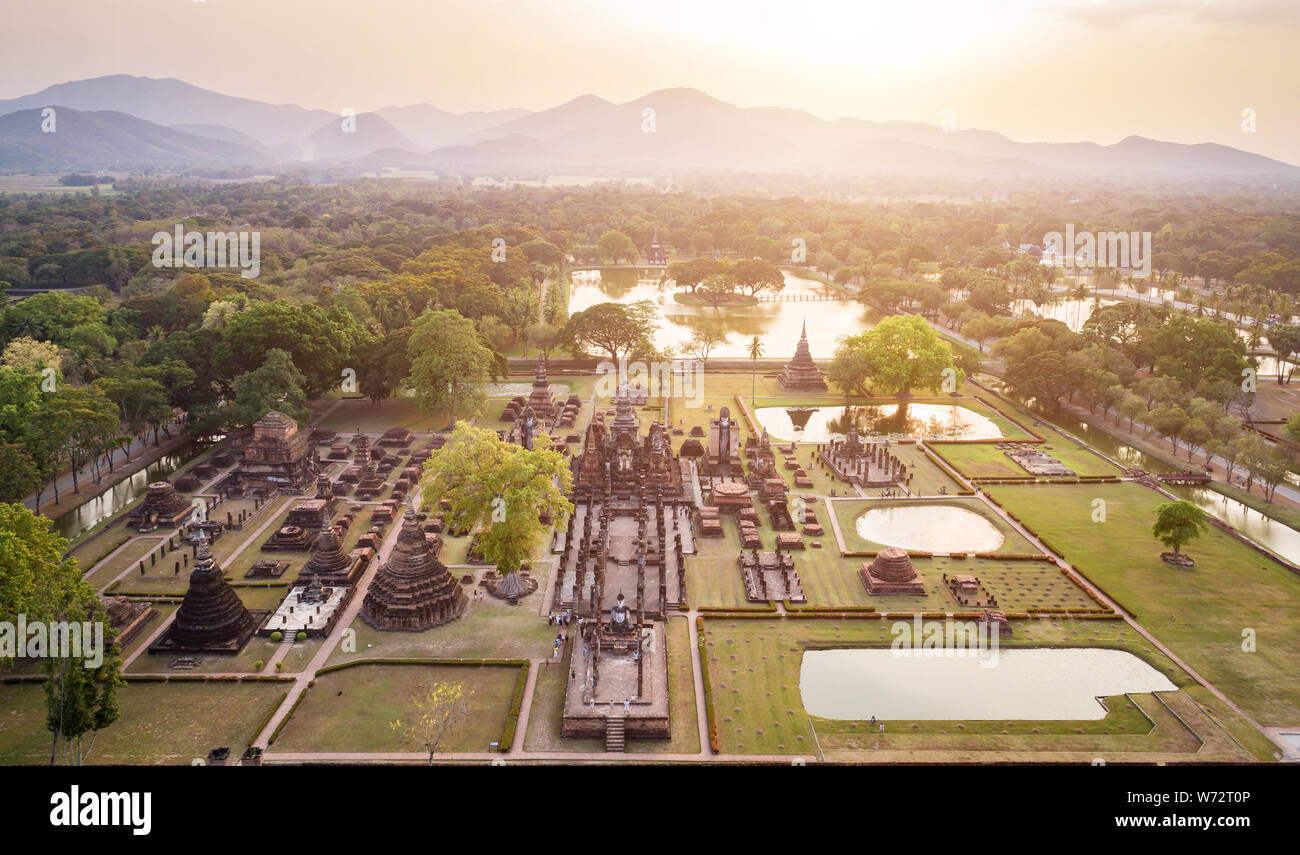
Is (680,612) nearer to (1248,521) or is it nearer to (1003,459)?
(1003,459)

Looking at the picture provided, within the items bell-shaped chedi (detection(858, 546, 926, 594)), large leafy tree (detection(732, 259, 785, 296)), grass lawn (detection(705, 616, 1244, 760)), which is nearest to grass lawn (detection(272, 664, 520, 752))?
grass lawn (detection(705, 616, 1244, 760))

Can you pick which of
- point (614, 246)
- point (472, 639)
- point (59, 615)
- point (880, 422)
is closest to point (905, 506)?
point (880, 422)

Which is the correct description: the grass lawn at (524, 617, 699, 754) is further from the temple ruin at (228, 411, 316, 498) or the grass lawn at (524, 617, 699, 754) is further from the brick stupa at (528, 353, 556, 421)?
the brick stupa at (528, 353, 556, 421)

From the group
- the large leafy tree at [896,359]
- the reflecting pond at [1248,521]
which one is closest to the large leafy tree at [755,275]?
the large leafy tree at [896,359]

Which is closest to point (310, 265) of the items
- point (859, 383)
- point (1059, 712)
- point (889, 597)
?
point (859, 383)

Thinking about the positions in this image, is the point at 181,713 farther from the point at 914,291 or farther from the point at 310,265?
the point at 914,291

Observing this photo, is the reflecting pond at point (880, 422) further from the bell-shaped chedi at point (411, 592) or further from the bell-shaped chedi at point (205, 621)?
the bell-shaped chedi at point (205, 621)
